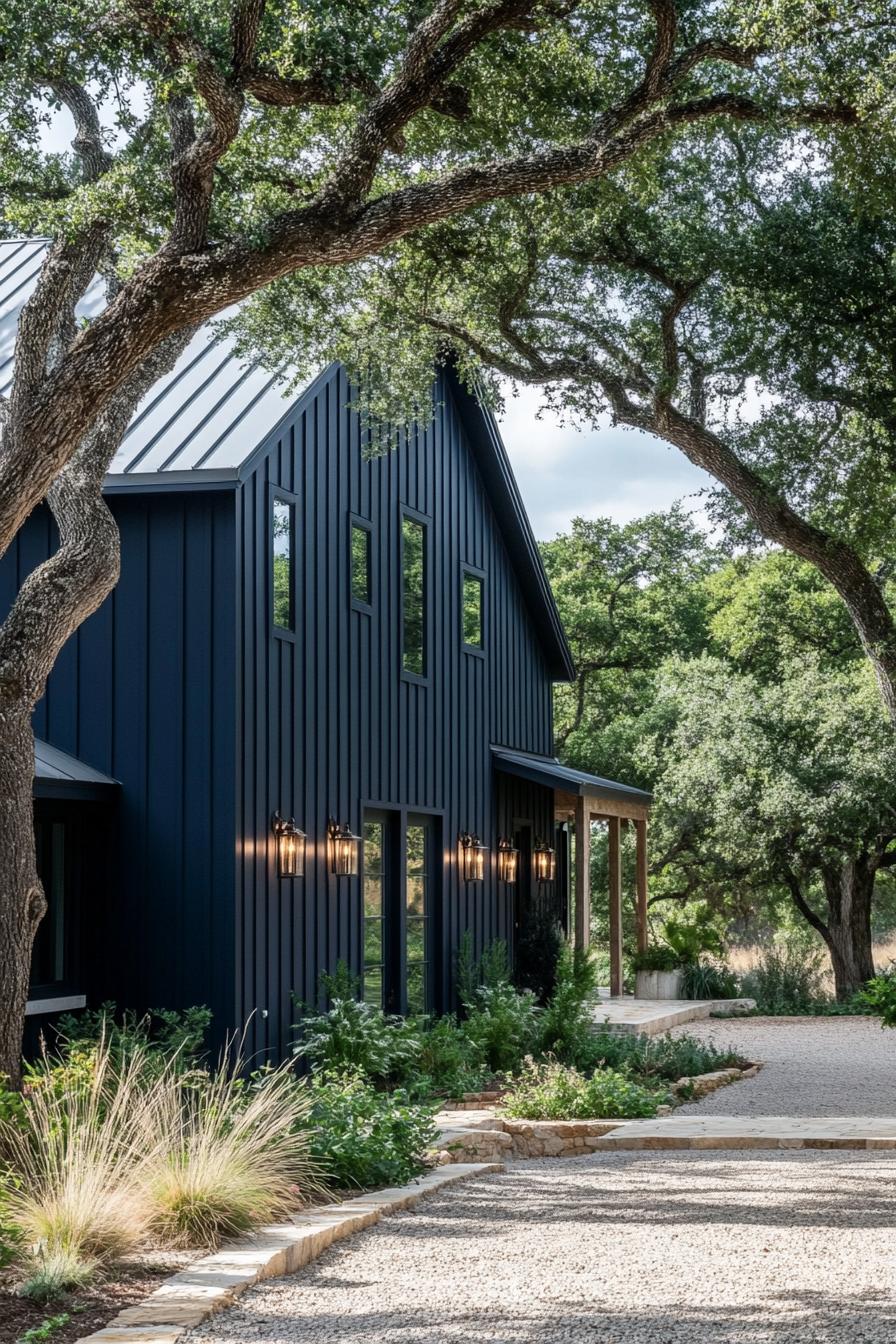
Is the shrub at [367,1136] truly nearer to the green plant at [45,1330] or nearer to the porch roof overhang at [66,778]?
the green plant at [45,1330]

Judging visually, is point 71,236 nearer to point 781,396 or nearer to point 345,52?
point 345,52

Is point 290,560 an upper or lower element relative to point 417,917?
upper

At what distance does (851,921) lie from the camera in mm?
21719

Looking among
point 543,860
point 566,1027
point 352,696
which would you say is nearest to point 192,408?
point 352,696

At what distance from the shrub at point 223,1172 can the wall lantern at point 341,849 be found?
448cm

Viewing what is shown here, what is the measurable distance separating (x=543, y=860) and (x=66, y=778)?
919 centimetres

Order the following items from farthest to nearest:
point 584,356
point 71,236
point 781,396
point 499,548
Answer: point 499,548, point 584,356, point 781,396, point 71,236

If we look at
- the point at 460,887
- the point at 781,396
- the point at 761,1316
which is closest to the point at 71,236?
the point at 761,1316

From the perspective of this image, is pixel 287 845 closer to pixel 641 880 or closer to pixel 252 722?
pixel 252 722

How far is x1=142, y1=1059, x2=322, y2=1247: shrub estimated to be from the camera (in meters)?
5.93

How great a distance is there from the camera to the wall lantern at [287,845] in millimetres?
10781

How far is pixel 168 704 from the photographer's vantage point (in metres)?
10.4

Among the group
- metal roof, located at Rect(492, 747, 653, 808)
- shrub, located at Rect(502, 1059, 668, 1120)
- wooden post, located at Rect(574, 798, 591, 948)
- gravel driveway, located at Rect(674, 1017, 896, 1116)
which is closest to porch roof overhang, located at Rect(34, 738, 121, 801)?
shrub, located at Rect(502, 1059, 668, 1120)

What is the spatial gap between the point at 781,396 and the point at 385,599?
395cm
